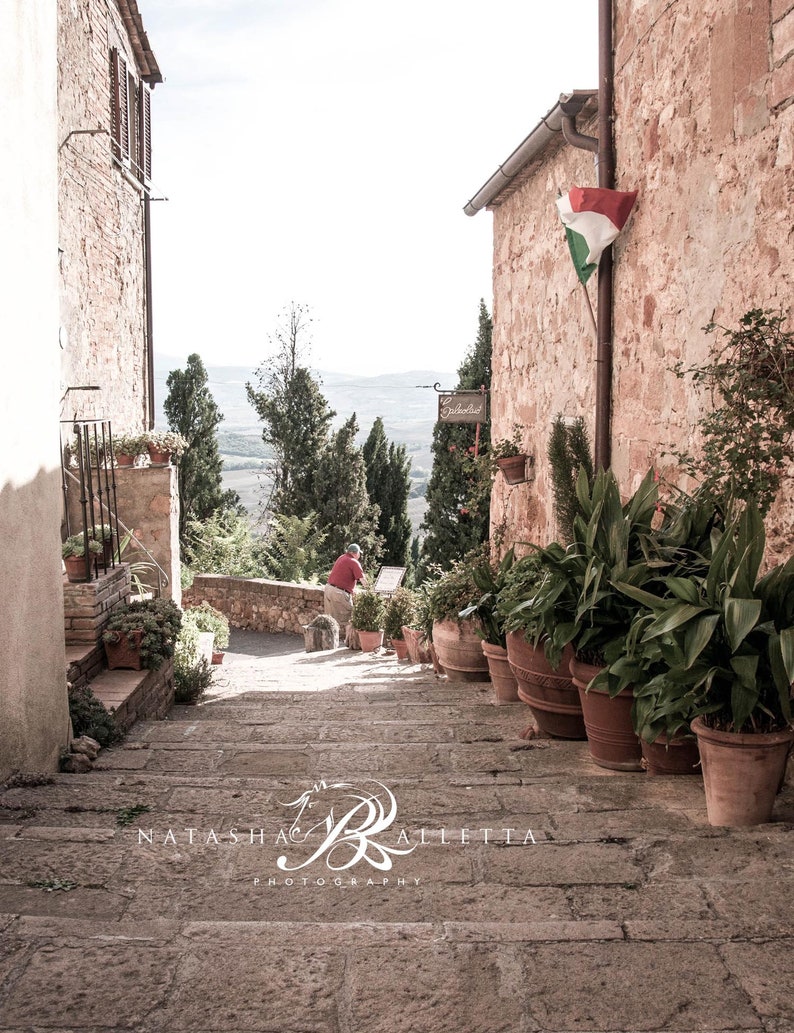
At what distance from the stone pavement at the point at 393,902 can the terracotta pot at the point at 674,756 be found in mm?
88

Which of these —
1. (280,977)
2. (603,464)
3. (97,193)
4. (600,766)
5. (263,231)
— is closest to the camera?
(280,977)

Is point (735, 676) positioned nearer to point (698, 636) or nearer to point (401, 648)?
point (698, 636)

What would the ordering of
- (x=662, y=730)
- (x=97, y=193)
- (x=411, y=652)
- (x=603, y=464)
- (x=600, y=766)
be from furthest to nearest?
(x=97, y=193) → (x=411, y=652) → (x=603, y=464) → (x=600, y=766) → (x=662, y=730)

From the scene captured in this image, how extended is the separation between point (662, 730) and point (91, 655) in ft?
11.8

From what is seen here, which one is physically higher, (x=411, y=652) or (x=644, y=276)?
(x=644, y=276)

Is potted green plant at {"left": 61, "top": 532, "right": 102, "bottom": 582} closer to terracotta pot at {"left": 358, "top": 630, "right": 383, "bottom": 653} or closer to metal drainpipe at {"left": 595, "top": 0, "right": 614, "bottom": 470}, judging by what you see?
metal drainpipe at {"left": 595, "top": 0, "right": 614, "bottom": 470}

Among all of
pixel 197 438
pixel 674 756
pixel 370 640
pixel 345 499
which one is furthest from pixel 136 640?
pixel 197 438

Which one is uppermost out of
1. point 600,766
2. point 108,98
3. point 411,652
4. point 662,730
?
point 108,98

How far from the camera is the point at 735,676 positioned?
9.54 ft

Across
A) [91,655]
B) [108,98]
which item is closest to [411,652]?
[91,655]

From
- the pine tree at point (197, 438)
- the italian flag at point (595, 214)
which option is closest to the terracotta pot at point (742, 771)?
the italian flag at point (595, 214)

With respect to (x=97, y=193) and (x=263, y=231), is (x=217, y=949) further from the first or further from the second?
(x=263, y=231)

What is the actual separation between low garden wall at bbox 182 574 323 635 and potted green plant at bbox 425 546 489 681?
7.85 m

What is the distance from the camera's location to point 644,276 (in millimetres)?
5059
